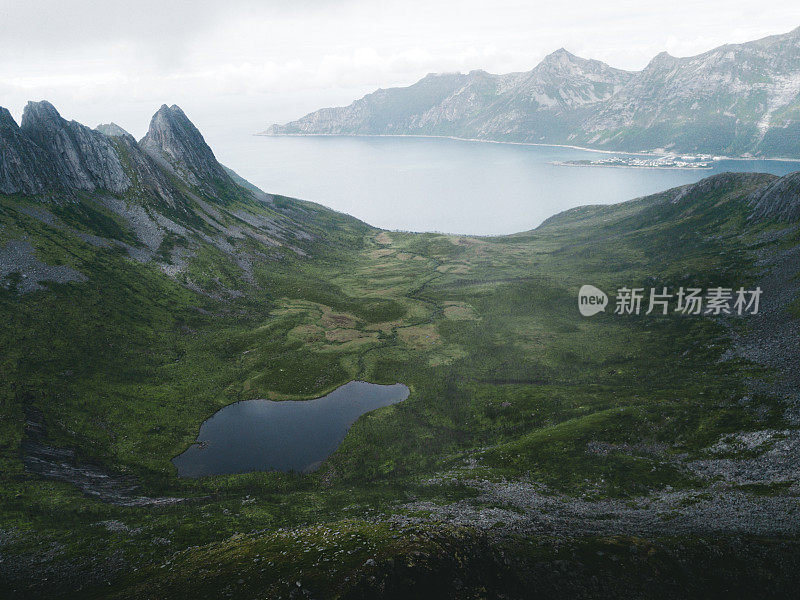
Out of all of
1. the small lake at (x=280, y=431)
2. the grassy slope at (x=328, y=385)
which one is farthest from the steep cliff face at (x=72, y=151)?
the small lake at (x=280, y=431)

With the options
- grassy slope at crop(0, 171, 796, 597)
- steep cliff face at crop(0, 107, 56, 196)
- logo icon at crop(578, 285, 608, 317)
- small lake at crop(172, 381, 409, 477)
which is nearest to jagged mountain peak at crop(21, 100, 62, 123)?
steep cliff face at crop(0, 107, 56, 196)

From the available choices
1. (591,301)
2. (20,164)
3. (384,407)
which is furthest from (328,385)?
(20,164)

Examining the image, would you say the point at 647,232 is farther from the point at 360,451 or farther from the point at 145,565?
Answer: the point at 145,565

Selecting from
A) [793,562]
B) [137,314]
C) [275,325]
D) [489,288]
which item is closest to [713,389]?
[793,562]

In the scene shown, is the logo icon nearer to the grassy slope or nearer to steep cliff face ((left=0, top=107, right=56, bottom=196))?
the grassy slope

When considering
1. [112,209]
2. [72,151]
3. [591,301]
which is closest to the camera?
[591,301]

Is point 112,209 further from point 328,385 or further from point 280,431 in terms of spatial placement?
point 280,431
